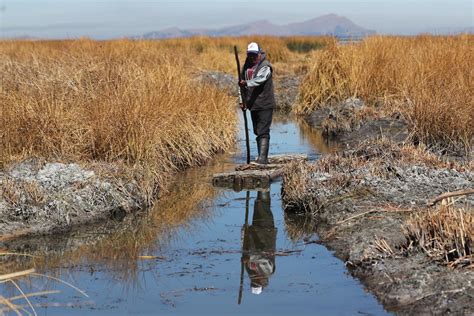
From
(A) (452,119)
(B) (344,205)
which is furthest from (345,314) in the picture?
(A) (452,119)

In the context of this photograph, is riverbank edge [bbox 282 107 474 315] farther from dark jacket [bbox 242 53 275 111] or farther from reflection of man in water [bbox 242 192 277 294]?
dark jacket [bbox 242 53 275 111]

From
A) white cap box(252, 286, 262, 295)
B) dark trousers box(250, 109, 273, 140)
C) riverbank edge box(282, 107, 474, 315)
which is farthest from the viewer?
dark trousers box(250, 109, 273, 140)

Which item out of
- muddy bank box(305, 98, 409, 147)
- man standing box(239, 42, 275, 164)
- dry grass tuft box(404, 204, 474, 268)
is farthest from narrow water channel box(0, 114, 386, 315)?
muddy bank box(305, 98, 409, 147)

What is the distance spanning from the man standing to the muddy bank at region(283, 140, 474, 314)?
57.3 inches

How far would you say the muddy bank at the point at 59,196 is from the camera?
8.30 metres

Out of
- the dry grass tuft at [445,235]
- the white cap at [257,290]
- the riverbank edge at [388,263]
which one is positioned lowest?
the white cap at [257,290]

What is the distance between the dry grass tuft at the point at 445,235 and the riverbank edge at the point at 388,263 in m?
0.09

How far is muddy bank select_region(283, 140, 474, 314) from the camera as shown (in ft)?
19.2

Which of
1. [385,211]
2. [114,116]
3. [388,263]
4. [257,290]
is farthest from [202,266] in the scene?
[114,116]

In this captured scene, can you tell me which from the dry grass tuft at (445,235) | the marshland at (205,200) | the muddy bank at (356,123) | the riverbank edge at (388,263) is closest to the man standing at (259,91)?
the marshland at (205,200)

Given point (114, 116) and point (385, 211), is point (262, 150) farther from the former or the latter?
point (385, 211)

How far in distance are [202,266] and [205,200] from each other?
3.04 m

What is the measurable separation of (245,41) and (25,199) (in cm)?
3328

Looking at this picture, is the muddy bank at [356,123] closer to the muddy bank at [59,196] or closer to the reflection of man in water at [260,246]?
the reflection of man in water at [260,246]
